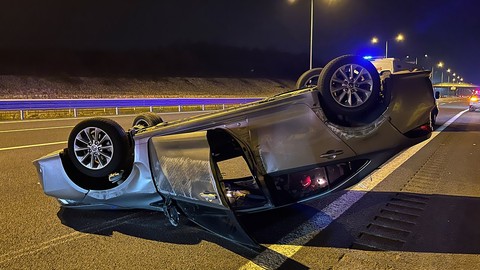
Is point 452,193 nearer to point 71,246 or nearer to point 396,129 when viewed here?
point 396,129

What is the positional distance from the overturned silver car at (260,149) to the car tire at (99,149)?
0.04ft

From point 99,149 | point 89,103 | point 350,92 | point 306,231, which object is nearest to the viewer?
point 350,92

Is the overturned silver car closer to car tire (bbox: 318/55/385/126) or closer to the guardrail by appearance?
car tire (bbox: 318/55/385/126)

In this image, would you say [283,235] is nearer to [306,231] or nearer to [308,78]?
→ [306,231]

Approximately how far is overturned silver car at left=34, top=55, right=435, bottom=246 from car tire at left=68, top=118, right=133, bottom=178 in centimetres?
1

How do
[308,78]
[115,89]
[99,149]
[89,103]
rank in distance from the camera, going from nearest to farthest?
1. [99,149]
2. [308,78]
3. [89,103]
4. [115,89]

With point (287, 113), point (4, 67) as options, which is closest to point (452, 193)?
point (287, 113)

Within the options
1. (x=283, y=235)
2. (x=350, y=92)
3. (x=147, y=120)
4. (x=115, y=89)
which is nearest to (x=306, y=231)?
(x=283, y=235)

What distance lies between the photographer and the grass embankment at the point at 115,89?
25.2m

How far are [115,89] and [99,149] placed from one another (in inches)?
2002

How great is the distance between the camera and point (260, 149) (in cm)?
388

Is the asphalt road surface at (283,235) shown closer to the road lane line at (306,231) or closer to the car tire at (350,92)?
the road lane line at (306,231)

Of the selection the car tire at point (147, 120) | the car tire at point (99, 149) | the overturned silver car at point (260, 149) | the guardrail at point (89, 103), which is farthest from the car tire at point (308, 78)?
the guardrail at point (89, 103)

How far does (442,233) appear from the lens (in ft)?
13.4
